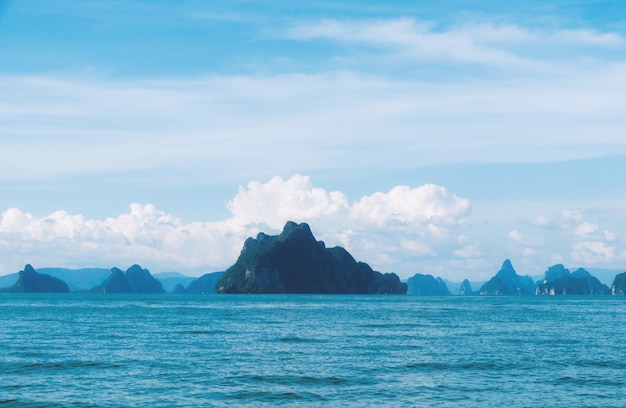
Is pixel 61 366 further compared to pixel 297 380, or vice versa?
pixel 61 366

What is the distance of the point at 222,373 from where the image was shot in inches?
2317

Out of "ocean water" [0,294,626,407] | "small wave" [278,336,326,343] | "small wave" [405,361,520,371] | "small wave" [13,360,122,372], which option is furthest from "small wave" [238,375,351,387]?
"small wave" [278,336,326,343]

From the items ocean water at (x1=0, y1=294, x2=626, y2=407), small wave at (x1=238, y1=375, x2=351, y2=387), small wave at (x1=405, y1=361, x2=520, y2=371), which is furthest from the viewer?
small wave at (x1=405, y1=361, x2=520, y2=371)

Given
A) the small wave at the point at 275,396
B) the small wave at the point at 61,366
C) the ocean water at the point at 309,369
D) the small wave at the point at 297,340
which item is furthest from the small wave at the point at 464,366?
the small wave at the point at 61,366

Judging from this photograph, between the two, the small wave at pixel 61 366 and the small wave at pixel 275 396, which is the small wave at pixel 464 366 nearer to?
the small wave at pixel 275 396

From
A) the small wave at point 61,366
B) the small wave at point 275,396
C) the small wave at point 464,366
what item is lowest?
the small wave at point 275,396

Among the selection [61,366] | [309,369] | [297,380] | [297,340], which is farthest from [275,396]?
[297,340]

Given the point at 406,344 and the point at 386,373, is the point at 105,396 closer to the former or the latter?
the point at 386,373

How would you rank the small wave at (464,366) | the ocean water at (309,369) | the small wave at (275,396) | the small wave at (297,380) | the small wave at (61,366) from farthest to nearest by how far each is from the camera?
the small wave at (464,366) → the small wave at (61,366) → the small wave at (297,380) → the ocean water at (309,369) → the small wave at (275,396)

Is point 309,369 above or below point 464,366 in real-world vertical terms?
below

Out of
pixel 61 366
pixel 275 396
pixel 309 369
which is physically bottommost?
pixel 275 396

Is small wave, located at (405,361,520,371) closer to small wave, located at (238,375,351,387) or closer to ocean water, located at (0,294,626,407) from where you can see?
ocean water, located at (0,294,626,407)

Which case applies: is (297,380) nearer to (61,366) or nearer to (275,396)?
(275,396)

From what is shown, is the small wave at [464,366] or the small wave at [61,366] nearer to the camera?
the small wave at [61,366]
